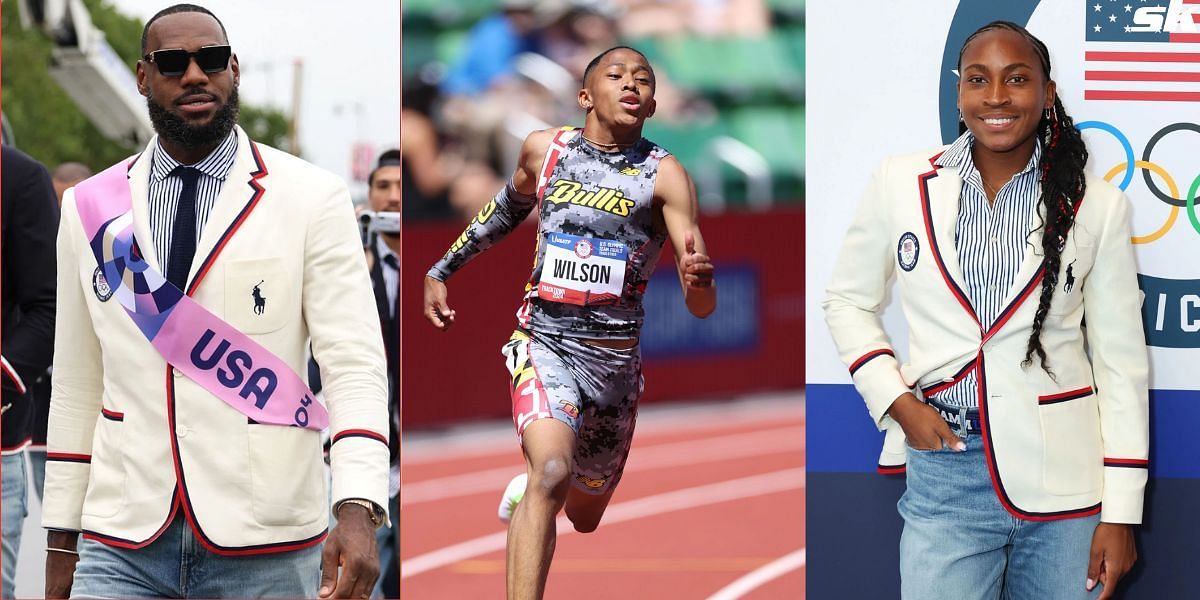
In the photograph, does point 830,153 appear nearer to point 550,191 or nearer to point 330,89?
point 550,191

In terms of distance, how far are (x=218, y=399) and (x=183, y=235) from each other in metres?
0.42

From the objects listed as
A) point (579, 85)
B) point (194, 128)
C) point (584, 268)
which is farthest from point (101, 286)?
point (579, 85)

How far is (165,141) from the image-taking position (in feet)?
11.5

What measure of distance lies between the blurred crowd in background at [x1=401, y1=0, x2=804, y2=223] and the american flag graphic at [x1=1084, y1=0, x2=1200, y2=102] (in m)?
1.32

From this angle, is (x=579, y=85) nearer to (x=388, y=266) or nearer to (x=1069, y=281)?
(x=388, y=266)

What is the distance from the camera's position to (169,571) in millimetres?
3252

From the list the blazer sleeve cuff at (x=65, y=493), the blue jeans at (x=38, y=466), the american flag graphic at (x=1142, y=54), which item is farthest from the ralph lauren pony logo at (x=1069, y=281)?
the blue jeans at (x=38, y=466)

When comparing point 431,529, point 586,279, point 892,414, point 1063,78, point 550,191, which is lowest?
point 431,529

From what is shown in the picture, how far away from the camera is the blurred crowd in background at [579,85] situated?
4809 millimetres

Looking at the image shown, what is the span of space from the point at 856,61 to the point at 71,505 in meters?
2.62

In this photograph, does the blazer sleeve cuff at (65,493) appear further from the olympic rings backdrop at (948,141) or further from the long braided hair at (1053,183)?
the long braided hair at (1053,183)

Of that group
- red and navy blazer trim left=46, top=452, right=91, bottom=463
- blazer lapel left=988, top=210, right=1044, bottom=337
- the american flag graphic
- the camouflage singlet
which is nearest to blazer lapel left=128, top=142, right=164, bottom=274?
red and navy blazer trim left=46, top=452, right=91, bottom=463

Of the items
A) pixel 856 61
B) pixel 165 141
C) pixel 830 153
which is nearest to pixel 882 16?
pixel 856 61

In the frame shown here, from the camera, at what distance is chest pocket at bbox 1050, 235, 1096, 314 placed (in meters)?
3.75
